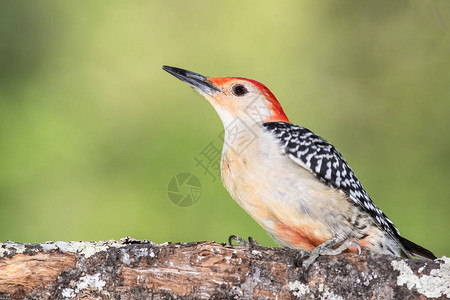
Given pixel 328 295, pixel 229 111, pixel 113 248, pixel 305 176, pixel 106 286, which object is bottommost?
pixel 328 295

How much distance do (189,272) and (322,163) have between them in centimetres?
A: 104

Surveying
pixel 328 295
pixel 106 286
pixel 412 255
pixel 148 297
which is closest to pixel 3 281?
pixel 106 286

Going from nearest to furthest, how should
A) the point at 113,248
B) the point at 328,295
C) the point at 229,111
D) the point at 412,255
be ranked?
the point at 328,295
the point at 113,248
the point at 412,255
the point at 229,111

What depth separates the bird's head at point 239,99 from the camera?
11.9 feet

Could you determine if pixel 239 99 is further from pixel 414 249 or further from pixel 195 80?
pixel 414 249

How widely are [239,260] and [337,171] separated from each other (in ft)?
2.98

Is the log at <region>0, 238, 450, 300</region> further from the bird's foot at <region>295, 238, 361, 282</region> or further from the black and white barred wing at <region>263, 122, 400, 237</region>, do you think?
the black and white barred wing at <region>263, 122, 400, 237</region>

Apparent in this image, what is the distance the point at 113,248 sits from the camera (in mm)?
2771

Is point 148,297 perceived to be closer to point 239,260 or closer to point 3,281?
point 239,260
